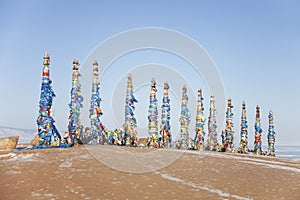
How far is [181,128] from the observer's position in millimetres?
44219

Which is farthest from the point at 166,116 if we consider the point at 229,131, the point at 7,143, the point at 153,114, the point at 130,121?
the point at 7,143

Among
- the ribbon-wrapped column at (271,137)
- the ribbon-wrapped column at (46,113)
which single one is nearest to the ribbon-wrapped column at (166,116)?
the ribbon-wrapped column at (46,113)

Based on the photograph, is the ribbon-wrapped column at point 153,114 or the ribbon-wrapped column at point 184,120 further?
the ribbon-wrapped column at point 184,120

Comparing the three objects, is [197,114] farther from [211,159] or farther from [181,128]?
[211,159]

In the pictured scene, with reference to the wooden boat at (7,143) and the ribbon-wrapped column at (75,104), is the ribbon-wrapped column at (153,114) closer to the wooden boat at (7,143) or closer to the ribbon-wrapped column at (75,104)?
the ribbon-wrapped column at (75,104)

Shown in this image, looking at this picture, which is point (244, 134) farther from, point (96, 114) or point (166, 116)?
point (96, 114)

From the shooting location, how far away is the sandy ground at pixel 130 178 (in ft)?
44.0

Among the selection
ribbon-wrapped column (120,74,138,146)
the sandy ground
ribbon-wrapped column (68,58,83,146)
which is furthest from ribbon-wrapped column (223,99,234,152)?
ribbon-wrapped column (68,58,83,146)

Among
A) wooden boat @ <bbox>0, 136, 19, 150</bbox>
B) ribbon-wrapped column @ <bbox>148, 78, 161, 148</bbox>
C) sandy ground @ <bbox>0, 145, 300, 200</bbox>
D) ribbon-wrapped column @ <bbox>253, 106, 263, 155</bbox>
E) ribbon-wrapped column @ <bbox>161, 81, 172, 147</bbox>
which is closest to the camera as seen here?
sandy ground @ <bbox>0, 145, 300, 200</bbox>

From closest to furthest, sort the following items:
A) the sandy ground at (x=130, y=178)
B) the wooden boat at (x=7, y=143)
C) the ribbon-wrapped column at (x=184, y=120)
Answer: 1. the sandy ground at (x=130, y=178)
2. the wooden boat at (x=7, y=143)
3. the ribbon-wrapped column at (x=184, y=120)

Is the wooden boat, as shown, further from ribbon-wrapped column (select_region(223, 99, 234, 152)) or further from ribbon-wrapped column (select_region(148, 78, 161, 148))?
ribbon-wrapped column (select_region(223, 99, 234, 152))

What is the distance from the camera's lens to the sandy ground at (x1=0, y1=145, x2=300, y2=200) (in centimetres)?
1340

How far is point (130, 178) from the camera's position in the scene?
15.9 metres

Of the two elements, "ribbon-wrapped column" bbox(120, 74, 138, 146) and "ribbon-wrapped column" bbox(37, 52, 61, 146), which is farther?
"ribbon-wrapped column" bbox(120, 74, 138, 146)
